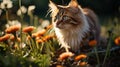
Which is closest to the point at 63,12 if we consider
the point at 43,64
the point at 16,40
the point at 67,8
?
the point at 67,8

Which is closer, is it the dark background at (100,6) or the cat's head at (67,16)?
the cat's head at (67,16)

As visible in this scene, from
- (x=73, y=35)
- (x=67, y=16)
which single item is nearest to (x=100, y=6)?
(x=73, y=35)

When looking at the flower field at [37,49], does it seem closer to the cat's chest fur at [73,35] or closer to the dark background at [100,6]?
the cat's chest fur at [73,35]

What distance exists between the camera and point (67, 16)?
6.23 m

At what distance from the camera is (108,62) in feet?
19.0

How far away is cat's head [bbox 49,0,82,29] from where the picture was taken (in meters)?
6.16

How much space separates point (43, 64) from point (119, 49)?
5.96 ft

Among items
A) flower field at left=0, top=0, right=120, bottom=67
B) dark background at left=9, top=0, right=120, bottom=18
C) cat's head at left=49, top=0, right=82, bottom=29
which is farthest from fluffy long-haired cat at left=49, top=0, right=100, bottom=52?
→ dark background at left=9, top=0, right=120, bottom=18

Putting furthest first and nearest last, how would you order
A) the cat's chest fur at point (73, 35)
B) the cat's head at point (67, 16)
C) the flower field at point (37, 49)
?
1. the cat's chest fur at point (73, 35)
2. the cat's head at point (67, 16)
3. the flower field at point (37, 49)

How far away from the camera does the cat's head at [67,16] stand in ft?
20.2

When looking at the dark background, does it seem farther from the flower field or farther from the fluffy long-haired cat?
the flower field

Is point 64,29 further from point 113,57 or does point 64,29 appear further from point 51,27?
point 113,57

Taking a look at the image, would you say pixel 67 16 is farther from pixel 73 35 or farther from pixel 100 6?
pixel 100 6

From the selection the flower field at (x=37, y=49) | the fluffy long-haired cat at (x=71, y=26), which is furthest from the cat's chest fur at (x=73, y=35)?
the flower field at (x=37, y=49)
